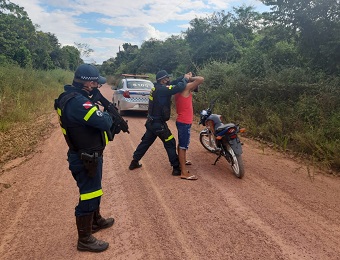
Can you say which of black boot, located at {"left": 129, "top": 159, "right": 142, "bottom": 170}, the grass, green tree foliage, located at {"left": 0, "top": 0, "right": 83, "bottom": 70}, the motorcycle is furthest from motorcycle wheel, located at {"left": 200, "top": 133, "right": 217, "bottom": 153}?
green tree foliage, located at {"left": 0, "top": 0, "right": 83, "bottom": 70}

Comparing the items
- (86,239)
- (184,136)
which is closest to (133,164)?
(184,136)

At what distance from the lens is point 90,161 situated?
286cm

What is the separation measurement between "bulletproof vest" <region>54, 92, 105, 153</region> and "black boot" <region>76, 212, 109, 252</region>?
0.72 meters

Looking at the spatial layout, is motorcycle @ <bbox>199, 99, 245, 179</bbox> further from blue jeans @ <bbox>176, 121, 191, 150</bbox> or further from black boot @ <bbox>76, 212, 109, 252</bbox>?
black boot @ <bbox>76, 212, 109, 252</bbox>

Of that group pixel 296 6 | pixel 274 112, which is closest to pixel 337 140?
pixel 274 112

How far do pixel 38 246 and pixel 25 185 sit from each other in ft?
6.32

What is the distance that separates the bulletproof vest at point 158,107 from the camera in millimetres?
4953

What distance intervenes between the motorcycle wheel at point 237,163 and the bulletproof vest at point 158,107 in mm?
1310

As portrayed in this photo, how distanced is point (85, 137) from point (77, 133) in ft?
0.28

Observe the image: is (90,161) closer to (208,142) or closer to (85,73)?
(85,73)

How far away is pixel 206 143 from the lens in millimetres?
6742

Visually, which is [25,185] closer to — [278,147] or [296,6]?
[278,147]

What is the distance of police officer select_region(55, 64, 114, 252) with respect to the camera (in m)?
2.77

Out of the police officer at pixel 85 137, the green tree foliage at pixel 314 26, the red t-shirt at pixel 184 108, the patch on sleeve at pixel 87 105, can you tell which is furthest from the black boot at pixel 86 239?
the green tree foliage at pixel 314 26
